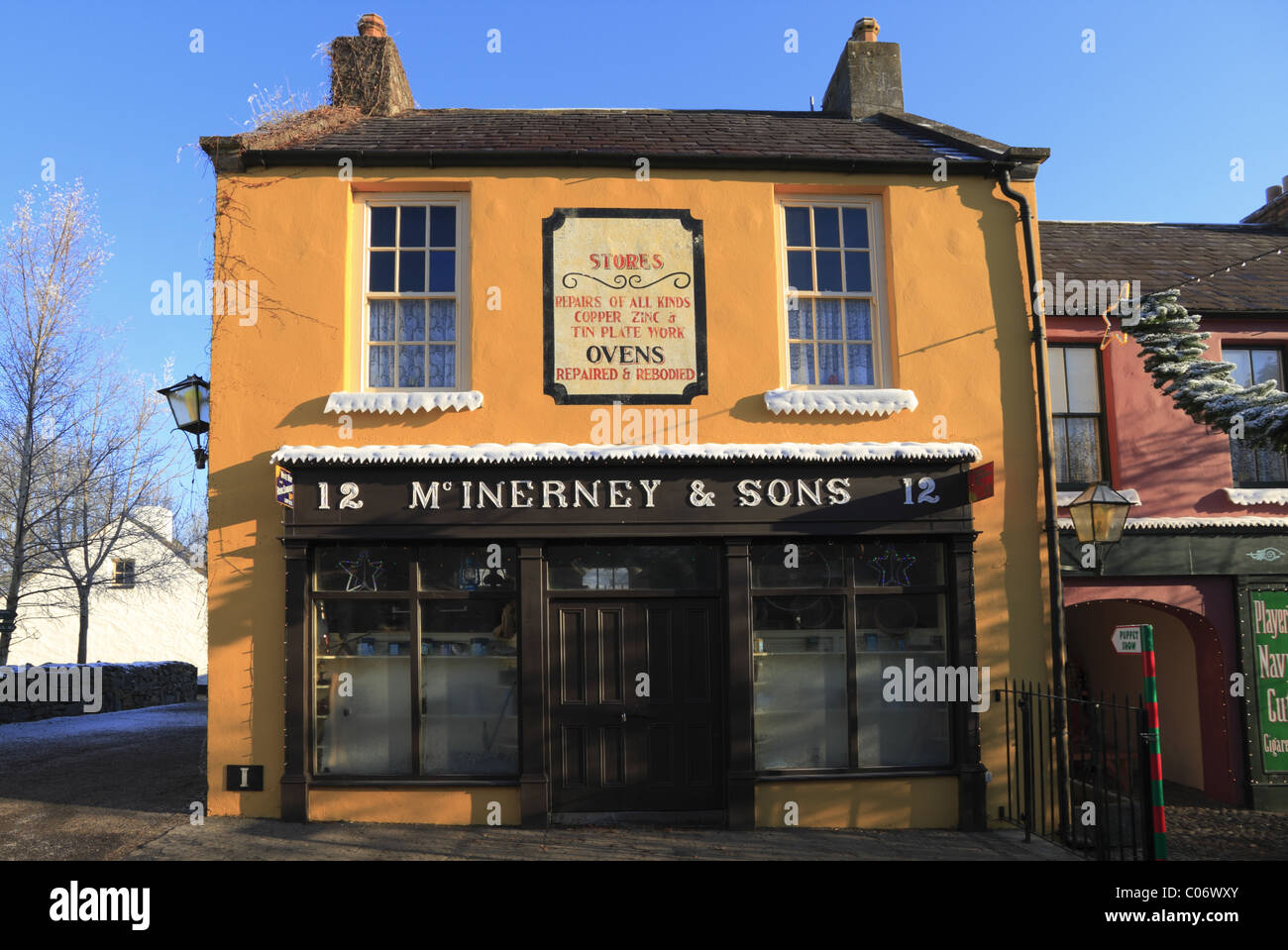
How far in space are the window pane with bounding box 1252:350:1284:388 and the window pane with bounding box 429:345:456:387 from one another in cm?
957

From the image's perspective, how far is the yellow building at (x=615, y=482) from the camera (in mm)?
8664

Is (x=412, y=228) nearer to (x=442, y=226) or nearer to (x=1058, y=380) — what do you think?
(x=442, y=226)

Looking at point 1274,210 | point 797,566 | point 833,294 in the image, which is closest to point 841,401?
point 833,294

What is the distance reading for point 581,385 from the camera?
9.02 metres

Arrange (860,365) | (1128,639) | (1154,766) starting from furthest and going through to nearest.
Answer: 1. (860,365)
2. (1128,639)
3. (1154,766)

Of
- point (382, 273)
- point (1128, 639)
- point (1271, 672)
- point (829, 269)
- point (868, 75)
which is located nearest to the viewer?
point (1128, 639)

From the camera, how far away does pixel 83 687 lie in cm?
1817

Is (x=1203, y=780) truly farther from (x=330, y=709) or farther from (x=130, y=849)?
(x=130, y=849)

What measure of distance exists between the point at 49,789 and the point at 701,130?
969 centimetres

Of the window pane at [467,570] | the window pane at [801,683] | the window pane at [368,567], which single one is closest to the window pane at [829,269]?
the window pane at [801,683]

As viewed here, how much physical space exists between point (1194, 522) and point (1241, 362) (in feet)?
7.48

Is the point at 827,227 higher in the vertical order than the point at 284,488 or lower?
higher

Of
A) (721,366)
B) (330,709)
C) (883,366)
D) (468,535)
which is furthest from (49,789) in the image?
(883,366)

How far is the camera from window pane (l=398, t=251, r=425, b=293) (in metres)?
9.27
